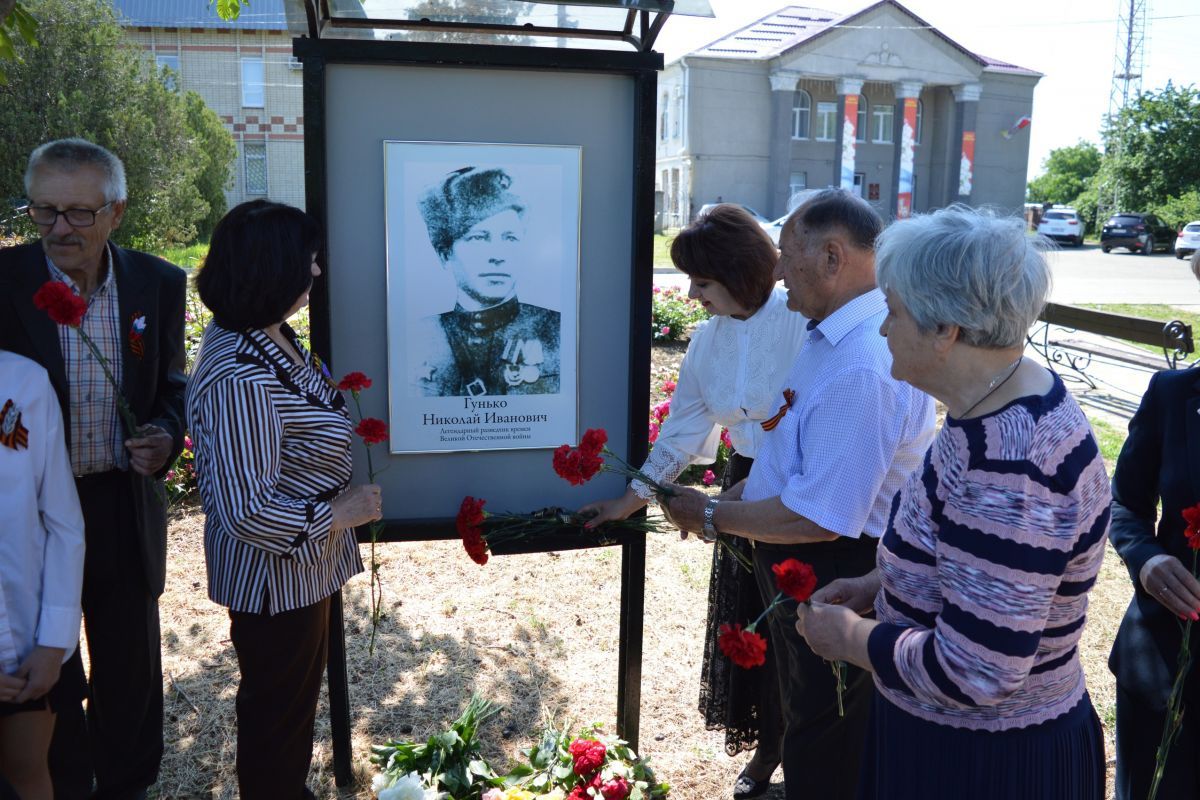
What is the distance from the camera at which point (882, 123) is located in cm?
4691

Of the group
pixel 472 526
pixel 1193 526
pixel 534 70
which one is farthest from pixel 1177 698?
pixel 534 70

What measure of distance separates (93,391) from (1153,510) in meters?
3.16

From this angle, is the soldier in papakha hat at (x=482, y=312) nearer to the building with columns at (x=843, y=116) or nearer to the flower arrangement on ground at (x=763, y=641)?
the flower arrangement on ground at (x=763, y=641)

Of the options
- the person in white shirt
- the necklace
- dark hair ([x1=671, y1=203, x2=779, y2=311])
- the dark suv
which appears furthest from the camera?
the dark suv

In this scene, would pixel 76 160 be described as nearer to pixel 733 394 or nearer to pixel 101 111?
pixel 733 394

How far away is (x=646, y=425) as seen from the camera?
2959 millimetres

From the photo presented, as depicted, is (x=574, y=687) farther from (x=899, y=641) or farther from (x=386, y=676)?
(x=899, y=641)

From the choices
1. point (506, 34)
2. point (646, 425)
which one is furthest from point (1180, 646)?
point (506, 34)

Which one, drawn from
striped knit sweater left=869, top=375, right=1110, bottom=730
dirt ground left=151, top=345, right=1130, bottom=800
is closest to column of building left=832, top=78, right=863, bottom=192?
dirt ground left=151, top=345, right=1130, bottom=800

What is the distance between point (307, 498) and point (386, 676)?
204 centimetres

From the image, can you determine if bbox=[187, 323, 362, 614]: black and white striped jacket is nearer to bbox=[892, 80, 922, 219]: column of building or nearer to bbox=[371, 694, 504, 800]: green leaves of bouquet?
bbox=[371, 694, 504, 800]: green leaves of bouquet

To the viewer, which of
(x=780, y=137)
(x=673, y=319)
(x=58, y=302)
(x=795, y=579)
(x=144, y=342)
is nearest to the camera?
(x=795, y=579)

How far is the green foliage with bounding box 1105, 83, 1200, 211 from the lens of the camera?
41312 millimetres

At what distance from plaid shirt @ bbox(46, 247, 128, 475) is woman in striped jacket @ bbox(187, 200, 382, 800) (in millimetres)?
674
